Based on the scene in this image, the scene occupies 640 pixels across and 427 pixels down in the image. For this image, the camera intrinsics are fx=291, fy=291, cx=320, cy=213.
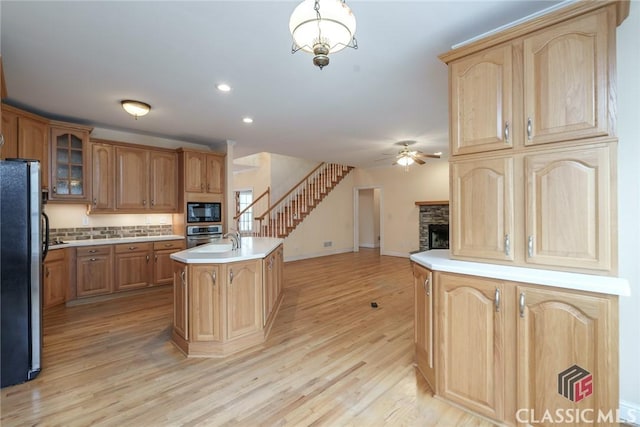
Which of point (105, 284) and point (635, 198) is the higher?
point (635, 198)

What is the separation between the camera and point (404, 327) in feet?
10.7

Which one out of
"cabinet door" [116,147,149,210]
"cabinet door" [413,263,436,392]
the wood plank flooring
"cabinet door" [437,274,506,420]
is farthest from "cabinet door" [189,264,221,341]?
"cabinet door" [116,147,149,210]

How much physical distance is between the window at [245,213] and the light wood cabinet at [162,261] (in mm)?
3784

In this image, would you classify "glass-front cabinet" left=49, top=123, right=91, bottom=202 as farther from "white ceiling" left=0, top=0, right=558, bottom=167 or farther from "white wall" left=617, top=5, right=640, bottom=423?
"white wall" left=617, top=5, right=640, bottom=423

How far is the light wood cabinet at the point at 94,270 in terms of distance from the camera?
13.4ft

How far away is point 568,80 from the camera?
1.63 metres

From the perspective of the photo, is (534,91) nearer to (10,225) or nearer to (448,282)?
(448,282)

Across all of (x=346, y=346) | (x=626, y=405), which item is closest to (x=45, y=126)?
(x=346, y=346)

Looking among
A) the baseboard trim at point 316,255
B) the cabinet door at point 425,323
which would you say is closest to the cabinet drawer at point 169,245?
the baseboard trim at point 316,255

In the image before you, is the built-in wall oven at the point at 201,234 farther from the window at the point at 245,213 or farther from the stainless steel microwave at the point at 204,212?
the window at the point at 245,213

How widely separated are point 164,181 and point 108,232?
3.93 ft

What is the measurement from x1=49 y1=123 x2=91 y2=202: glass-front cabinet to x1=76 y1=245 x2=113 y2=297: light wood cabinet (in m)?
0.80

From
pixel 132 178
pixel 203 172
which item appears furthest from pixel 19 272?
pixel 203 172

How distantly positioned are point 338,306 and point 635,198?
3.11 metres
